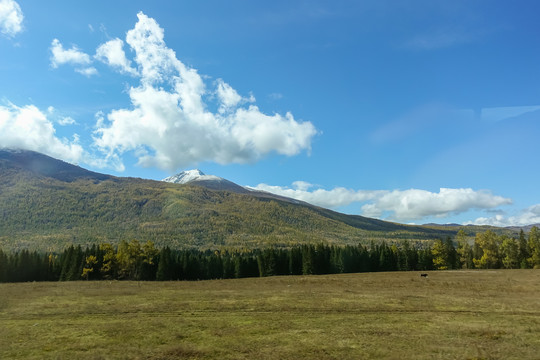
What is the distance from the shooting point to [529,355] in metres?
17.2

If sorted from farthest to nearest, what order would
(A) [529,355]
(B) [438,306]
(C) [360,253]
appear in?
(C) [360,253] → (B) [438,306] → (A) [529,355]

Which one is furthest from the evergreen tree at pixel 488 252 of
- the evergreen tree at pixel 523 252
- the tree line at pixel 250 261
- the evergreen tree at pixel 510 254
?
the evergreen tree at pixel 523 252

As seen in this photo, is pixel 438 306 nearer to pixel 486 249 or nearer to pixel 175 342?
pixel 175 342

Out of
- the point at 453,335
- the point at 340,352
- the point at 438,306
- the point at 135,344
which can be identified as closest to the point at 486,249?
the point at 438,306

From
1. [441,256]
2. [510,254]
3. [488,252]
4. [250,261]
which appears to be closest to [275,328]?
[250,261]

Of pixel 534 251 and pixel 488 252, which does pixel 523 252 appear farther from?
pixel 488 252

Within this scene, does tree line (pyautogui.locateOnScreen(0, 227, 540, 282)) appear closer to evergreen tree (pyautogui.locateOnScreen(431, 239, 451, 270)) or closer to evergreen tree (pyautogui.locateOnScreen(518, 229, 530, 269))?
evergreen tree (pyautogui.locateOnScreen(431, 239, 451, 270))

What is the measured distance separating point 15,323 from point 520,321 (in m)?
41.7

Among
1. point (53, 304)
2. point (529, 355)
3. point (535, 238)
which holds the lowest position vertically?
point (53, 304)

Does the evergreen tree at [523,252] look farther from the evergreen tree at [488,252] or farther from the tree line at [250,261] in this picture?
the evergreen tree at [488,252]

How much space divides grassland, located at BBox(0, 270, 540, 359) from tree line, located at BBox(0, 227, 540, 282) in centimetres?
5591

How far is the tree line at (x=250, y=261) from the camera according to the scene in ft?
300

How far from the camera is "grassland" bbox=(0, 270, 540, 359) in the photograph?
1823 centimetres

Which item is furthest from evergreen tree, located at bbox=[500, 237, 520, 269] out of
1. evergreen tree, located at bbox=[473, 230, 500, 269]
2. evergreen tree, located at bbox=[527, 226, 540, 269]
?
evergreen tree, located at bbox=[527, 226, 540, 269]
